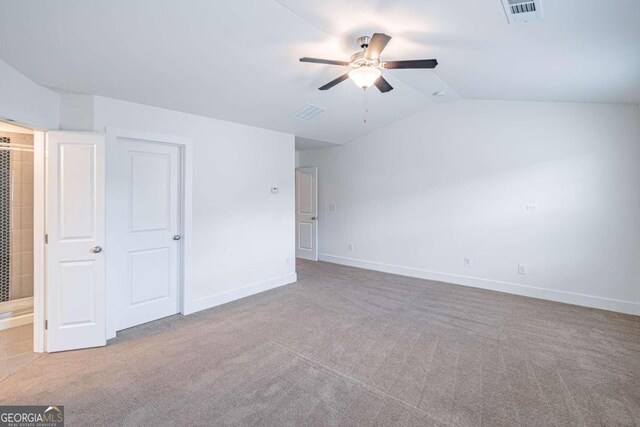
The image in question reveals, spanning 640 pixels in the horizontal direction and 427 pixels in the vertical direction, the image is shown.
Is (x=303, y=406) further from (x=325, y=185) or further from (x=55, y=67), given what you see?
→ (x=325, y=185)

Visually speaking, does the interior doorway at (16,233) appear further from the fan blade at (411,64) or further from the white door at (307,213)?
the white door at (307,213)

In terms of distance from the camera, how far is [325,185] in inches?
279

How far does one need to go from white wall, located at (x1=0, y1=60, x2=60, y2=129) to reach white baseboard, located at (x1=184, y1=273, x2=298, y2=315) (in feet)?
8.04

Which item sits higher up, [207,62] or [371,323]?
[207,62]

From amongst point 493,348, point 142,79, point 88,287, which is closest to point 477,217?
point 493,348

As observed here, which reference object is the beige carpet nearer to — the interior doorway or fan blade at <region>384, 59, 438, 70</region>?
the interior doorway

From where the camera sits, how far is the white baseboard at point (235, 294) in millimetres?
3949

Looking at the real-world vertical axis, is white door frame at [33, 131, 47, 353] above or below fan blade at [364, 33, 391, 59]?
below

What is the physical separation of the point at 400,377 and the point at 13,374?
3.26 meters

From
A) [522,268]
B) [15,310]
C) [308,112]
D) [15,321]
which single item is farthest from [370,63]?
[15,310]

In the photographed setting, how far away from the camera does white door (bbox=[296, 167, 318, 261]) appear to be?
7.20m

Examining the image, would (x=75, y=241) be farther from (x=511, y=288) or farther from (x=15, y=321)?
(x=511, y=288)

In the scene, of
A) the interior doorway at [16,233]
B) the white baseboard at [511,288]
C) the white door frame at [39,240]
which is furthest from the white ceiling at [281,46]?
the white baseboard at [511,288]

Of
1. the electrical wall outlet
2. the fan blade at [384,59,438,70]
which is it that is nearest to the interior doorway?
the fan blade at [384,59,438,70]
